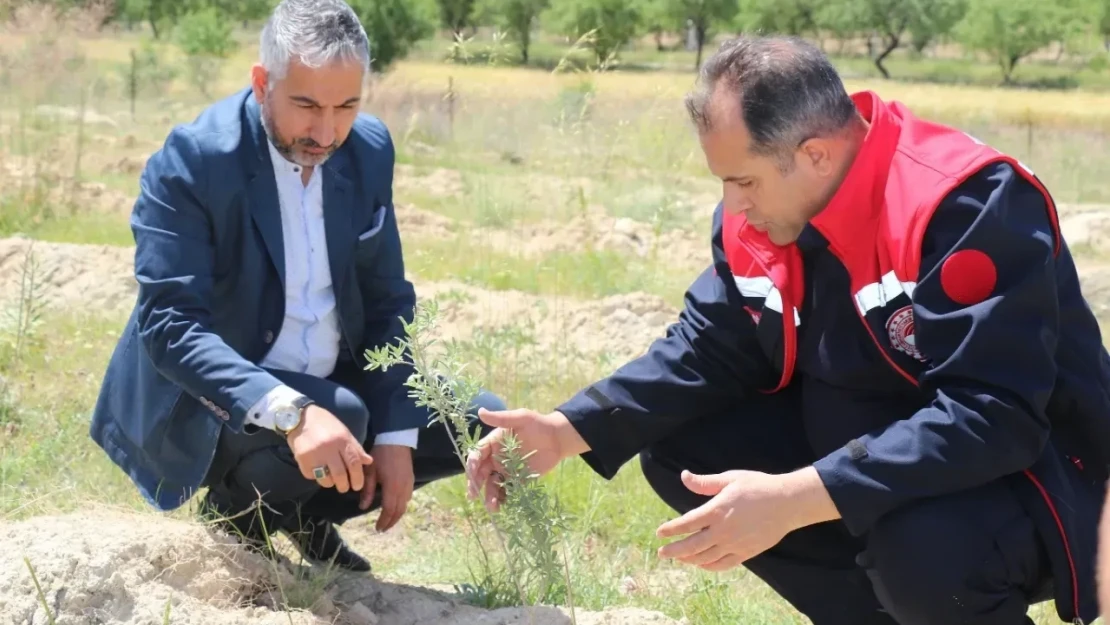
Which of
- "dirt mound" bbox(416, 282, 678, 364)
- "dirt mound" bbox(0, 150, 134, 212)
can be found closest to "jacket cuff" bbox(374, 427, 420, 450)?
"dirt mound" bbox(416, 282, 678, 364)

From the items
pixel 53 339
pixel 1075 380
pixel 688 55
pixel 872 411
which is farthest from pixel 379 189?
pixel 688 55

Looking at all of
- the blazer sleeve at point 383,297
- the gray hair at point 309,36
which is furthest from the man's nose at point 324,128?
the blazer sleeve at point 383,297

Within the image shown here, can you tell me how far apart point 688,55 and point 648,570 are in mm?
54759

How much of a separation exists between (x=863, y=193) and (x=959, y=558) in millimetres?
722

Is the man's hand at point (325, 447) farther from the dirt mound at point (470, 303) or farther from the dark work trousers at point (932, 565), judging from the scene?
the dirt mound at point (470, 303)

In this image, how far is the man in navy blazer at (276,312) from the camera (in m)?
2.73

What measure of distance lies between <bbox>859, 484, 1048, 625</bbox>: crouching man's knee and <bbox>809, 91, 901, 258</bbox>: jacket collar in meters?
0.54

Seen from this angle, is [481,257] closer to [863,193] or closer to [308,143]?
[308,143]

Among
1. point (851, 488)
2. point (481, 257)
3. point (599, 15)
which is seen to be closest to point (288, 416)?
point (851, 488)

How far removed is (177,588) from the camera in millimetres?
2572

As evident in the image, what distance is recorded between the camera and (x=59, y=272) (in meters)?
6.17

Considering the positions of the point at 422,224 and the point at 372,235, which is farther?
the point at 422,224

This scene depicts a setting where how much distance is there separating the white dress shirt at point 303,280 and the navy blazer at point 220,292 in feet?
0.08

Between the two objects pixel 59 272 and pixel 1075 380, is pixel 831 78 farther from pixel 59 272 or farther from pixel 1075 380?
pixel 59 272
